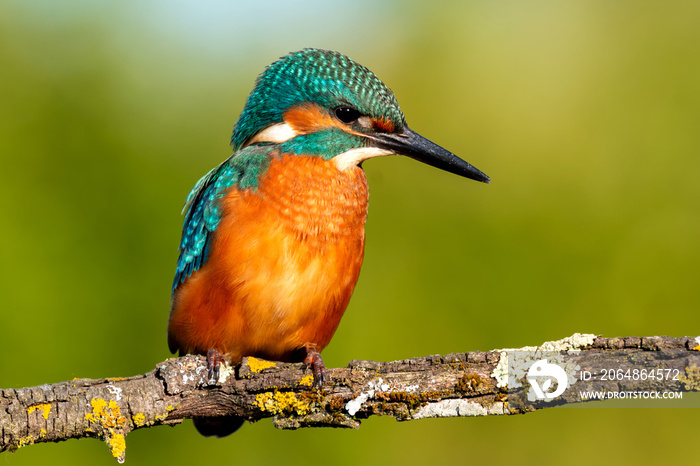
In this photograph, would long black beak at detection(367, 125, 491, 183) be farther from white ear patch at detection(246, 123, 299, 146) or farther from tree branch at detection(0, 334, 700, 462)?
tree branch at detection(0, 334, 700, 462)

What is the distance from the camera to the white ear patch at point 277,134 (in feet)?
10.9

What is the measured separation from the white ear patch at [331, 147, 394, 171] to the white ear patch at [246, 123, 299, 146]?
9.8 inches

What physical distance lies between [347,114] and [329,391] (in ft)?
4.28

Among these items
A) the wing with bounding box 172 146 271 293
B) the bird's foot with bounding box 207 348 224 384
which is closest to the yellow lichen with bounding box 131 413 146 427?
the bird's foot with bounding box 207 348 224 384

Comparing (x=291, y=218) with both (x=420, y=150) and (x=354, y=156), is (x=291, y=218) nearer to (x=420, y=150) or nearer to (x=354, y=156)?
(x=354, y=156)

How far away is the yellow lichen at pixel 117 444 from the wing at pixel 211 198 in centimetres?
90

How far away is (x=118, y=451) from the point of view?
2.62 m

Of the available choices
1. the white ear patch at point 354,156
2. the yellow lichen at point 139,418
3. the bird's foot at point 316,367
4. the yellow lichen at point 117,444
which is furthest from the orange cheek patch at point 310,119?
the yellow lichen at point 117,444

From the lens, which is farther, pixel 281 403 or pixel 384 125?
pixel 384 125

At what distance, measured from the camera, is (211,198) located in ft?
10.8

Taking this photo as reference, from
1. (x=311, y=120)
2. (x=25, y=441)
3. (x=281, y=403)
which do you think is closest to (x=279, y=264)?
(x=281, y=403)

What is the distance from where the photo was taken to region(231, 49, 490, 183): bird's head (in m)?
3.24

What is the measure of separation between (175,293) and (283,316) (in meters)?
0.70

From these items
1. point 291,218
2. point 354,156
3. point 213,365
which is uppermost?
point 354,156
